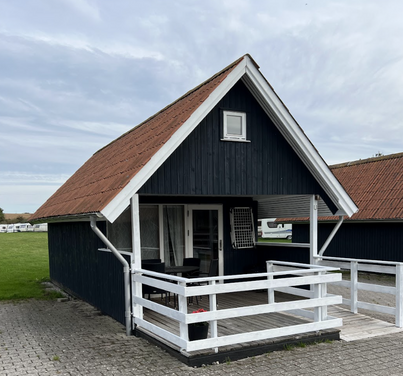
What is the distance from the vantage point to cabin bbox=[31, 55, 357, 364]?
651cm

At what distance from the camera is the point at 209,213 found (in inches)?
425

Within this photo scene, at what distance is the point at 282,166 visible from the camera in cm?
857

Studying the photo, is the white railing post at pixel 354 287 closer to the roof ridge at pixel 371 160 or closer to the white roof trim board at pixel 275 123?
the white roof trim board at pixel 275 123

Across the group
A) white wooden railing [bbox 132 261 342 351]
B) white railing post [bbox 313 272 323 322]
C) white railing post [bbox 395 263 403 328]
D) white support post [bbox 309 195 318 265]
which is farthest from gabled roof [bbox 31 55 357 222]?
white railing post [bbox 313 272 323 322]

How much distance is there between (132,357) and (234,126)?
454 cm

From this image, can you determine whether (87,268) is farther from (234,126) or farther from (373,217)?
(373,217)

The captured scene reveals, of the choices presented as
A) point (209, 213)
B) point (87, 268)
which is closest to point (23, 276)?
point (87, 268)

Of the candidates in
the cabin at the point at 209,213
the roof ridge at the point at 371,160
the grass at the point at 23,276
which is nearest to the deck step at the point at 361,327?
the cabin at the point at 209,213

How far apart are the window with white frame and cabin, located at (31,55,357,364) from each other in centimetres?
3

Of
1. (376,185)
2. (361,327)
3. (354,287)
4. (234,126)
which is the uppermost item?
(234,126)

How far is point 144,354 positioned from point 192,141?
3.71 m

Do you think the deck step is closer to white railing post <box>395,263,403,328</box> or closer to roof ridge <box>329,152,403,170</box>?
white railing post <box>395,263,403,328</box>

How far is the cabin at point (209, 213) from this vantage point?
6512mm

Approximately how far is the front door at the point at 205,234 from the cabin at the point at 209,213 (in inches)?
1.0
